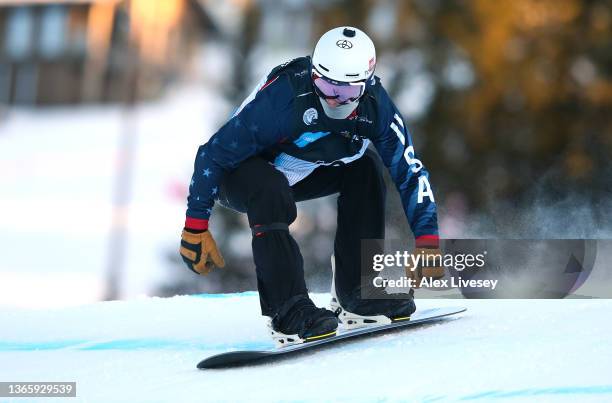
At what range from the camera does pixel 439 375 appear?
3.59 metres

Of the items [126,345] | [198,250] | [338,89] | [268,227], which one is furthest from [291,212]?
[126,345]

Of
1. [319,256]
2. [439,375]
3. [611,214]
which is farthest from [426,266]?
[319,256]

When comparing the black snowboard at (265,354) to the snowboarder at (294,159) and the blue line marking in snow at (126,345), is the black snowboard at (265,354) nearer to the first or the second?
the snowboarder at (294,159)

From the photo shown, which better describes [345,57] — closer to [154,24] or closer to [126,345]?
[126,345]

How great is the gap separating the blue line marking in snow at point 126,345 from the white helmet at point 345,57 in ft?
4.07

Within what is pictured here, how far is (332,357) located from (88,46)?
1245 inches

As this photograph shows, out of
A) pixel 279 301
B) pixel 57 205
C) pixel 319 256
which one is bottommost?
pixel 279 301

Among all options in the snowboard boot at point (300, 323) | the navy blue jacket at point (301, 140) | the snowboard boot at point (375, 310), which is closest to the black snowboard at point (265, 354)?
the snowboard boot at point (300, 323)

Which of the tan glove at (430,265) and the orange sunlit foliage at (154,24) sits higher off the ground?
the orange sunlit foliage at (154,24)

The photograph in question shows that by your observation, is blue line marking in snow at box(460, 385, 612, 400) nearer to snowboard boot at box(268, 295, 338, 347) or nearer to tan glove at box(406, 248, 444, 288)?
snowboard boot at box(268, 295, 338, 347)

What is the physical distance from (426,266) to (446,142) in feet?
45.2

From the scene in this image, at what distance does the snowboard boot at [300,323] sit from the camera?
4.15 meters

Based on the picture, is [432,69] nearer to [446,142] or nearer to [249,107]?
[446,142]

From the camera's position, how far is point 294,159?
436cm
